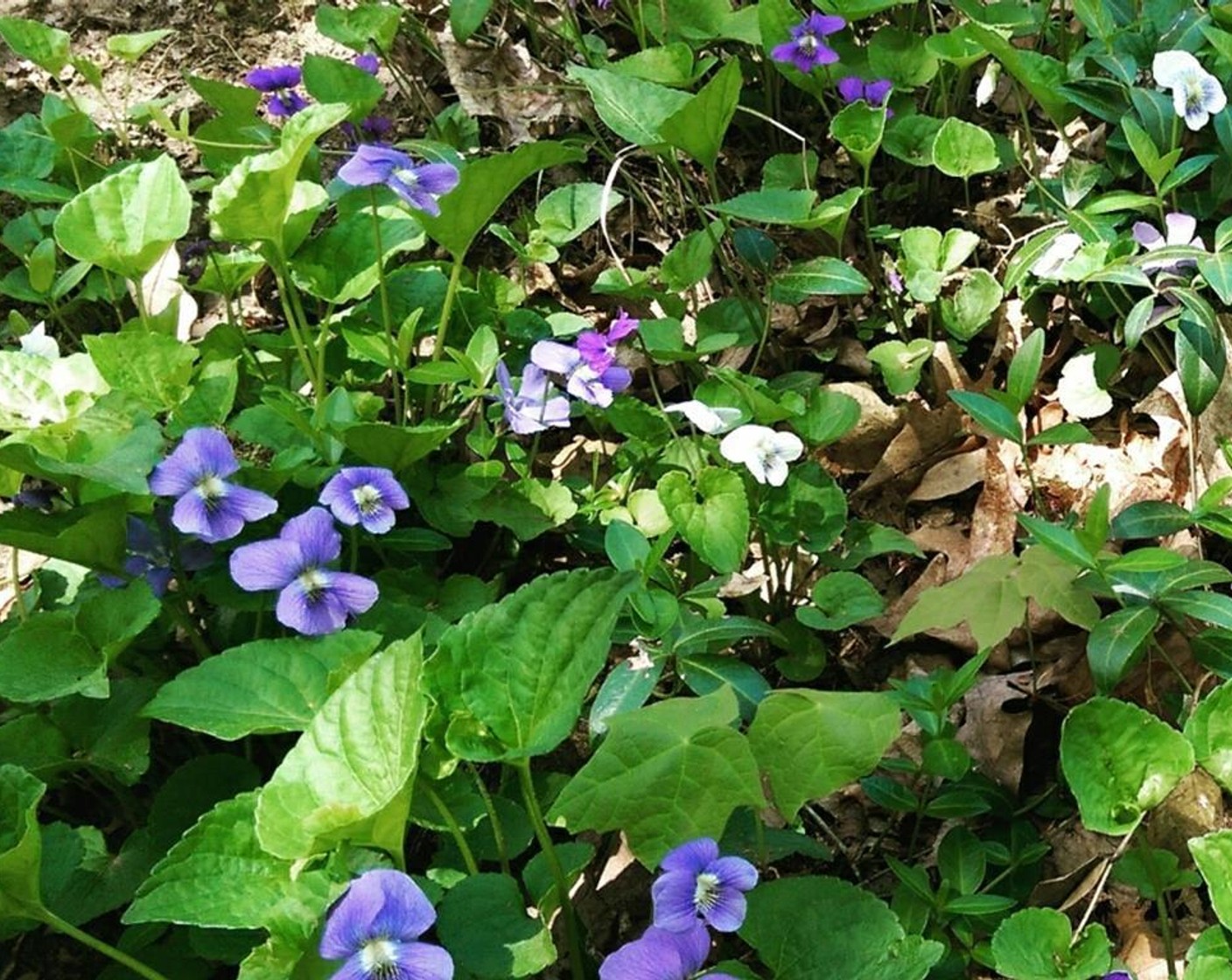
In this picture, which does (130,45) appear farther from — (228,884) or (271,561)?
(228,884)

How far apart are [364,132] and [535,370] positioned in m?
0.86

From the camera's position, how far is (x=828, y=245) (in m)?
2.57

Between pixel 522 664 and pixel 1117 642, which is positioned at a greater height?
pixel 522 664

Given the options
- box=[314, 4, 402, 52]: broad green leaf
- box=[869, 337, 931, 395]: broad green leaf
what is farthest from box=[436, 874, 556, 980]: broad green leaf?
box=[314, 4, 402, 52]: broad green leaf

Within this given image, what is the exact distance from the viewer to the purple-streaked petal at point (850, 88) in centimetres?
252

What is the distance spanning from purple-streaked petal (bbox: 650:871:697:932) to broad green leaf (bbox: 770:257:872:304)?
1231 millimetres

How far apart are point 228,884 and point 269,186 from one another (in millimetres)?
937

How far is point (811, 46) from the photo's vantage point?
2.48 m

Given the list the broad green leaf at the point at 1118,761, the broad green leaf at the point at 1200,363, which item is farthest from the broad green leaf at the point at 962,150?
the broad green leaf at the point at 1118,761

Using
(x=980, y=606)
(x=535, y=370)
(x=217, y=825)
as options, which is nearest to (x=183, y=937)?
(x=217, y=825)

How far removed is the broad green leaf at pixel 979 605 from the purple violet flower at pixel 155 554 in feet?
3.23

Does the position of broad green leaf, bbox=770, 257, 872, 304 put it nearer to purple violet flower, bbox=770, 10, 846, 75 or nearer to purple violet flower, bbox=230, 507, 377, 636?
purple violet flower, bbox=770, 10, 846, 75

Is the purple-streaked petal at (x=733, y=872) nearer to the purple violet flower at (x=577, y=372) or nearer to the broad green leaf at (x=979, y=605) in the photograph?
the broad green leaf at (x=979, y=605)

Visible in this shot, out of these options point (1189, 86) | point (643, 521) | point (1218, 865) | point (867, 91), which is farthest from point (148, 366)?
point (1189, 86)
